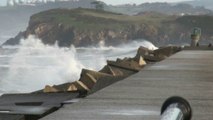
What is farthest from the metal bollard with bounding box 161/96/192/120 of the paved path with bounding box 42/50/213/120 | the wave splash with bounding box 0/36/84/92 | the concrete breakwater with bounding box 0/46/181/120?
the wave splash with bounding box 0/36/84/92

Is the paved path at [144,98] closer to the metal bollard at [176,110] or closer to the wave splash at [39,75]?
the metal bollard at [176,110]

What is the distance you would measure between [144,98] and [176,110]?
6157mm

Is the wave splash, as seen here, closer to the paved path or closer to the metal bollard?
the paved path

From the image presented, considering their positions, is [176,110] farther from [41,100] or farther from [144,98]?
[41,100]

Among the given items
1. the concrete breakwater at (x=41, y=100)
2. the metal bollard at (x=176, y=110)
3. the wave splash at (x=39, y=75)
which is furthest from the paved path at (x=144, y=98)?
the wave splash at (x=39, y=75)

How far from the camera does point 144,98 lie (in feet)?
31.8

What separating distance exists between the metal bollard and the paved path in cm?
391

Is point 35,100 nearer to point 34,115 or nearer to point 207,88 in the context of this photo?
point 34,115

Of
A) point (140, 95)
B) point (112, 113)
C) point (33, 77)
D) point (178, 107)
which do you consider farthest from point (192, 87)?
point (33, 77)

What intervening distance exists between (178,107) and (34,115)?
714 centimetres

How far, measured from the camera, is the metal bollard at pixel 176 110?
11.6 ft

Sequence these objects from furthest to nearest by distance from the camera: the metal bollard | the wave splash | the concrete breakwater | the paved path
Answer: the wave splash
the concrete breakwater
the paved path
the metal bollard

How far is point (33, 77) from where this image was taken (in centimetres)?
8025

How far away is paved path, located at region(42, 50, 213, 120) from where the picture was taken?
7875mm
